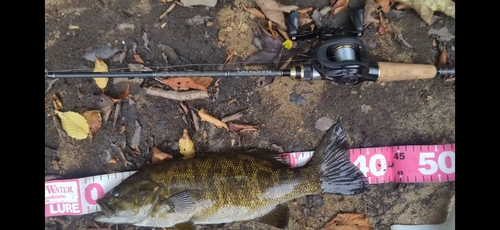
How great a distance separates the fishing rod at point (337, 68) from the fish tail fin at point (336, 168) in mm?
545

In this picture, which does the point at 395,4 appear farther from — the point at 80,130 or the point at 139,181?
the point at 80,130

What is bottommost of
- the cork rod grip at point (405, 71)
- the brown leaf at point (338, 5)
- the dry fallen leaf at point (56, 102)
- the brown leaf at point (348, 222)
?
the brown leaf at point (348, 222)

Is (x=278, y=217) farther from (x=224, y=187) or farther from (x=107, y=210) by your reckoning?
(x=107, y=210)

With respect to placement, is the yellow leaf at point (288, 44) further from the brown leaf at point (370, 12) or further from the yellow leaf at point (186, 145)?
the yellow leaf at point (186, 145)

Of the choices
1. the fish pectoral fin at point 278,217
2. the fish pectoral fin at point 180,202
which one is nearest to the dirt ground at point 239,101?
the fish pectoral fin at point 278,217

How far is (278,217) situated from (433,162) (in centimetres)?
142

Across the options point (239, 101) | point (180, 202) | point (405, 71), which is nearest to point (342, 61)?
point (405, 71)

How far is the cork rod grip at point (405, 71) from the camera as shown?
3.23 metres

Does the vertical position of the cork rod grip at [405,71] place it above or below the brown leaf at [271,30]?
below

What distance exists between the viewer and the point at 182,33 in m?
3.52

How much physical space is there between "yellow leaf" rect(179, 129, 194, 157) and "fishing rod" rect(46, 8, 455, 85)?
0.58m

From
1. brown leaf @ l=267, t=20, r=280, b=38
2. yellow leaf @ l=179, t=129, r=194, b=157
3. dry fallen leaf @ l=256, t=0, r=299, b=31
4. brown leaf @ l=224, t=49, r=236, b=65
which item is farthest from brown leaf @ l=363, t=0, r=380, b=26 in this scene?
yellow leaf @ l=179, t=129, r=194, b=157

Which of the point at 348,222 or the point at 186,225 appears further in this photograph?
the point at 348,222

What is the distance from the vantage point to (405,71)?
3266mm
